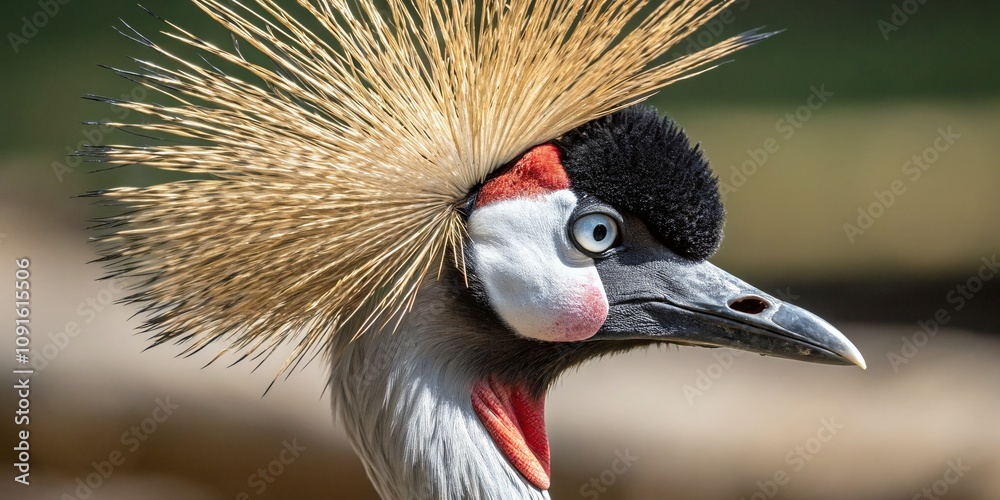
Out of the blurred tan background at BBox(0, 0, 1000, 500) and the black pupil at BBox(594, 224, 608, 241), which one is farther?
the blurred tan background at BBox(0, 0, 1000, 500)

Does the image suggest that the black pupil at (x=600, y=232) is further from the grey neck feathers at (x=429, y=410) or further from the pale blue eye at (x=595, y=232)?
the grey neck feathers at (x=429, y=410)

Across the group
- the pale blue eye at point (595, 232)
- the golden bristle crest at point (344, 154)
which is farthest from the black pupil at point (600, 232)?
the golden bristle crest at point (344, 154)

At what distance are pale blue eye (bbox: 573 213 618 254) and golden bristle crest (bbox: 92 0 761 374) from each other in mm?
114

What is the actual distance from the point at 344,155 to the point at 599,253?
0.33 metres

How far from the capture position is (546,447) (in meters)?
1.26

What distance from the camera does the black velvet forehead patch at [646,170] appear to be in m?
1.11

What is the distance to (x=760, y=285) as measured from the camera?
3.55 m

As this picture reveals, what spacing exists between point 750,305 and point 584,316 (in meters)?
0.21

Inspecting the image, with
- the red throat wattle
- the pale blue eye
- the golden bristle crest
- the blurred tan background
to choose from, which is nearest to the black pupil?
the pale blue eye

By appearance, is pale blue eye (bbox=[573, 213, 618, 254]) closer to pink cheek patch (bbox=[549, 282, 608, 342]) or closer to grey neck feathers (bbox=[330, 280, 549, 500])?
pink cheek patch (bbox=[549, 282, 608, 342])

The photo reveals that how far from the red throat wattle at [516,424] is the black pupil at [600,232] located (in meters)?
0.24

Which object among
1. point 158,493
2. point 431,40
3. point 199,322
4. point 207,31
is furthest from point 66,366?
point 431,40

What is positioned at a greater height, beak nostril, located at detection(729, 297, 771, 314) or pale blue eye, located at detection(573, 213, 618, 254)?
pale blue eye, located at detection(573, 213, 618, 254)

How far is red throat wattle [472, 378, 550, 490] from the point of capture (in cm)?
116
